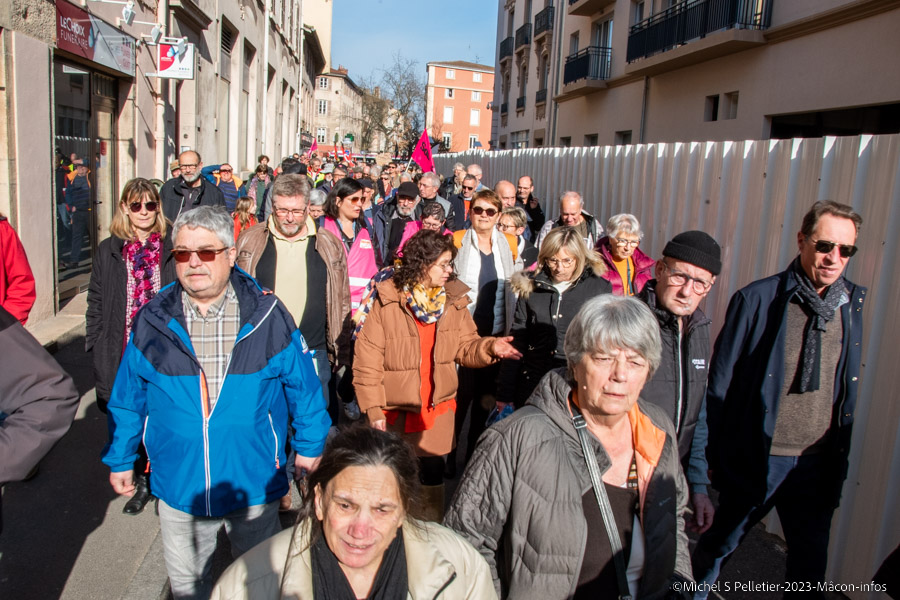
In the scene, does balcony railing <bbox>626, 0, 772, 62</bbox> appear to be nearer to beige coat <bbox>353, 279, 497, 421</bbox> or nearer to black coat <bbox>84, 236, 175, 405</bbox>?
beige coat <bbox>353, 279, 497, 421</bbox>

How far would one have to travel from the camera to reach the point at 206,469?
2.75 m

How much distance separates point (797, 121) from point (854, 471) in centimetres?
1129

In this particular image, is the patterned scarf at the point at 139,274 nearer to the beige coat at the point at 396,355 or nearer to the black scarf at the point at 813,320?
the beige coat at the point at 396,355

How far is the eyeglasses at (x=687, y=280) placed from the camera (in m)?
3.08

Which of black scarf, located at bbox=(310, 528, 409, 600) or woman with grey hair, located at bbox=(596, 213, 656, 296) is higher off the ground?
woman with grey hair, located at bbox=(596, 213, 656, 296)

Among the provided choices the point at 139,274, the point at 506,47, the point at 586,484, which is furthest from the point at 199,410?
the point at 506,47

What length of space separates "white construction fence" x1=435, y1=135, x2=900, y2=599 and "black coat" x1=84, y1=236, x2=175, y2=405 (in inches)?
157

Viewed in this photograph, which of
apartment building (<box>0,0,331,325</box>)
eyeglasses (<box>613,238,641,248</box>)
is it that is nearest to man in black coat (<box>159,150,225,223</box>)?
apartment building (<box>0,0,331,325</box>)

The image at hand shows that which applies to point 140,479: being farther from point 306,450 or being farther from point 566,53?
point 566,53

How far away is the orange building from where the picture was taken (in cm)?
8419

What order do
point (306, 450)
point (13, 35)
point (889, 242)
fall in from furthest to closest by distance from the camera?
point (13, 35) < point (889, 242) < point (306, 450)

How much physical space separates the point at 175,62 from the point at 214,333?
37.9ft

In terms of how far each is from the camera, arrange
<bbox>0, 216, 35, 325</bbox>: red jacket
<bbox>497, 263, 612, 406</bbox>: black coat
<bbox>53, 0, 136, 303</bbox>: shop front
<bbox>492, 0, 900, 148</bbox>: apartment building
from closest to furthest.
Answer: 1. <bbox>497, 263, 612, 406</bbox>: black coat
2. <bbox>0, 216, 35, 325</bbox>: red jacket
3. <bbox>53, 0, 136, 303</bbox>: shop front
4. <bbox>492, 0, 900, 148</bbox>: apartment building

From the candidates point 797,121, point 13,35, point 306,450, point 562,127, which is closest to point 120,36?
point 13,35
